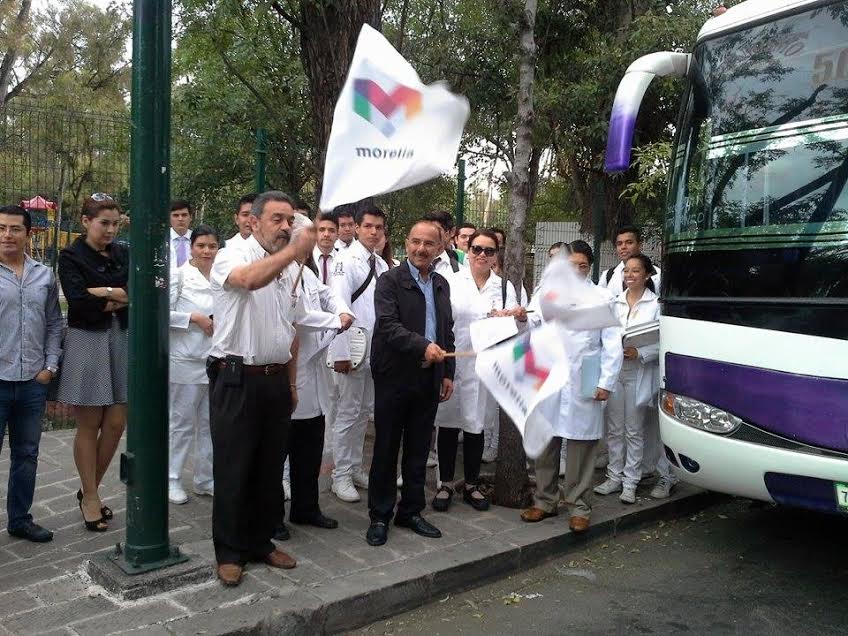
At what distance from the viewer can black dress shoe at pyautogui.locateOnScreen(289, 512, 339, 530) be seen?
16.2ft

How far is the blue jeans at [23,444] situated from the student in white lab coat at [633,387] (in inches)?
151

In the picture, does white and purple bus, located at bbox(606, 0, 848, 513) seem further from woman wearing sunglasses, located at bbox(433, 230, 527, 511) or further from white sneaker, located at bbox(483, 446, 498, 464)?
white sneaker, located at bbox(483, 446, 498, 464)

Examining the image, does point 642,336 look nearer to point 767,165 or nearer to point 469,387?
point 469,387

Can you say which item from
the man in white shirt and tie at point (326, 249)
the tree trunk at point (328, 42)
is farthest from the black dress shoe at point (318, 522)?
the tree trunk at point (328, 42)

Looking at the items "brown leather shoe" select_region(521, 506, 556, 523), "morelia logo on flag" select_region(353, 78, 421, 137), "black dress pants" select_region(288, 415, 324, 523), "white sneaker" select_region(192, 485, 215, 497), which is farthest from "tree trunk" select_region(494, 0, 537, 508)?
"white sneaker" select_region(192, 485, 215, 497)

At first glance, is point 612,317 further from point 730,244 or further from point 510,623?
point 510,623

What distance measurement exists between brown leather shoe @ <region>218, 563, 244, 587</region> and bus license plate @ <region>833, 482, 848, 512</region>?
2943 millimetres

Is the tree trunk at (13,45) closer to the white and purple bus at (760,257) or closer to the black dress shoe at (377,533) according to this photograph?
the black dress shoe at (377,533)

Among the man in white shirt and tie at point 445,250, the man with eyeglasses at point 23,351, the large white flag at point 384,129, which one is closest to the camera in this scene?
the large white flag at point 384,129

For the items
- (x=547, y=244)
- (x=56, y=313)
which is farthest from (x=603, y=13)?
(x=56, y=313)

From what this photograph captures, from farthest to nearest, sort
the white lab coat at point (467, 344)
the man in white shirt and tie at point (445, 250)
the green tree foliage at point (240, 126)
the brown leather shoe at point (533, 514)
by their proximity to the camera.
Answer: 1. the green tree foliage at point (240, 126)
2. the man in white shirt and tie at point (445, 250)
3. the white lab coat at point (467, 344)
4. the brown leather shoe at point (533, 514)

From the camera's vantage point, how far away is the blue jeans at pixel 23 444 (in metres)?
4.48

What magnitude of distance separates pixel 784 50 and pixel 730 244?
109 cm

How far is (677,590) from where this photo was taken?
4504 millimetres
